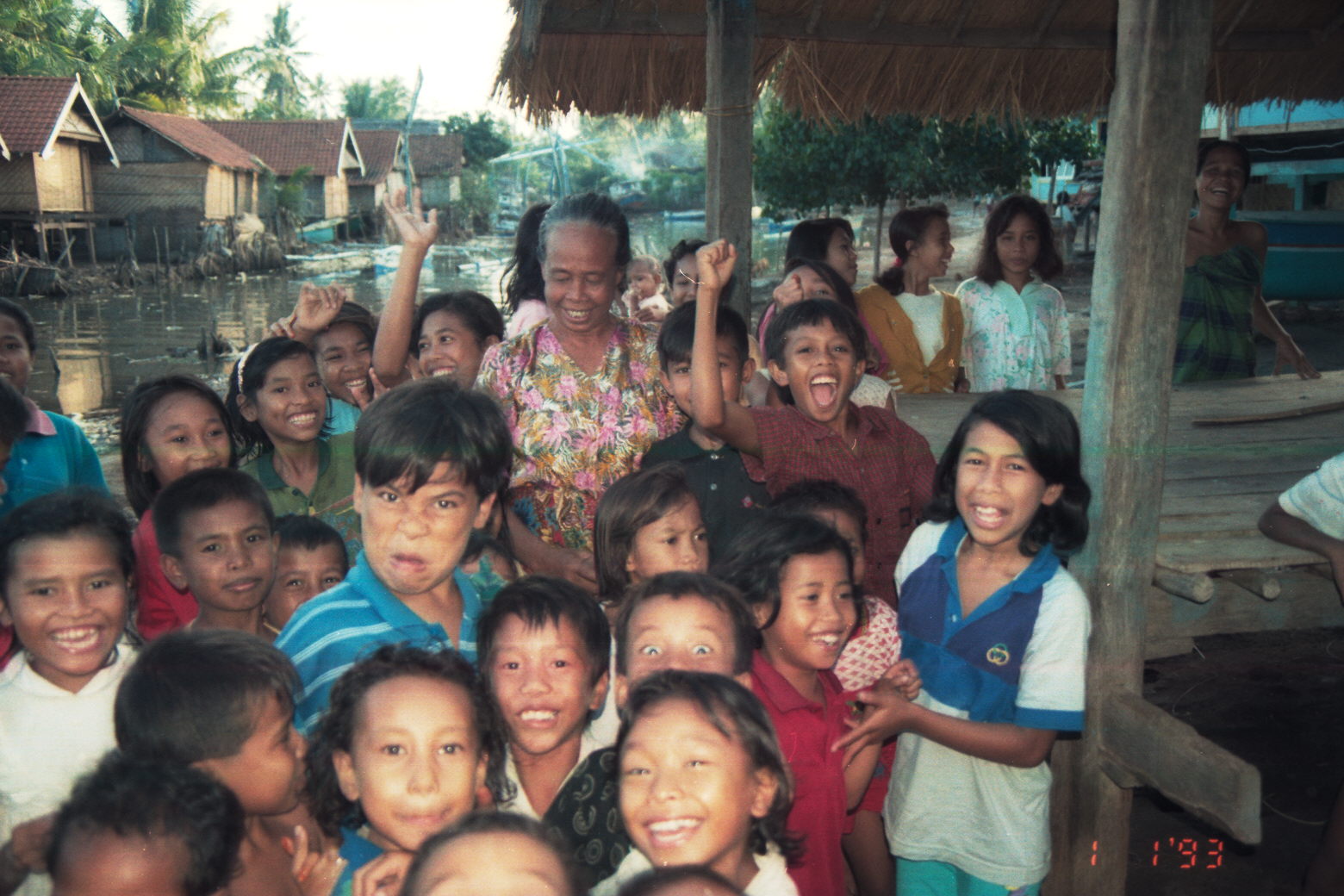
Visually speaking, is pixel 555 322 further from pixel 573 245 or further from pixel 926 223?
pixel 926 223

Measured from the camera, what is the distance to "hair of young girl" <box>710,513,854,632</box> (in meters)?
2.29

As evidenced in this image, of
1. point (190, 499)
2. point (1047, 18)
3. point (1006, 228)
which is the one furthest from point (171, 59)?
point (190, 499)

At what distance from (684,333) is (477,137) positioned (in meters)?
48.2

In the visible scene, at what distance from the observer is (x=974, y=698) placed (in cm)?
234

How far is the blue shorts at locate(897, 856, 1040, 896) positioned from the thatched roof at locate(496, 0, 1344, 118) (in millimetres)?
3627

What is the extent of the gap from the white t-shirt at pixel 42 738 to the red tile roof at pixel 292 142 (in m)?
39.8

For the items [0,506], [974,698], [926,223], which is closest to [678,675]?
[974,698]

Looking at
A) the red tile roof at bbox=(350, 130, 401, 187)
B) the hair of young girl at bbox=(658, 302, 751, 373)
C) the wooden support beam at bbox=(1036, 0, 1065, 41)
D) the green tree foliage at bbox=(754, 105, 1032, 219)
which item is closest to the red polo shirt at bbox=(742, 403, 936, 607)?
the hair of young girl at bbox=(658, 302, 751, 373)

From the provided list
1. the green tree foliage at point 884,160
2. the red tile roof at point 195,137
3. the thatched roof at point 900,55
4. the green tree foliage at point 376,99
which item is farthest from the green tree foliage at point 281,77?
the thatched roof at point 900,55

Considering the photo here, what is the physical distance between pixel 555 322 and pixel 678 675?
1.56m

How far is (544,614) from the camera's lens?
6.55 feet

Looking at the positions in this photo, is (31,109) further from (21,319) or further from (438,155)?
(21,319)

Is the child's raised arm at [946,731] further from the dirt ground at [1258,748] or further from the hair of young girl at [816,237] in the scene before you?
the hair of young girl at [816,237]

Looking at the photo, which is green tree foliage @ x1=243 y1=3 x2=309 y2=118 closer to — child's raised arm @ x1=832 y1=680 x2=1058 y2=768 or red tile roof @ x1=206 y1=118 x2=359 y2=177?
red tile roof @ x1=206 y1=118 x2=359 y2=177
